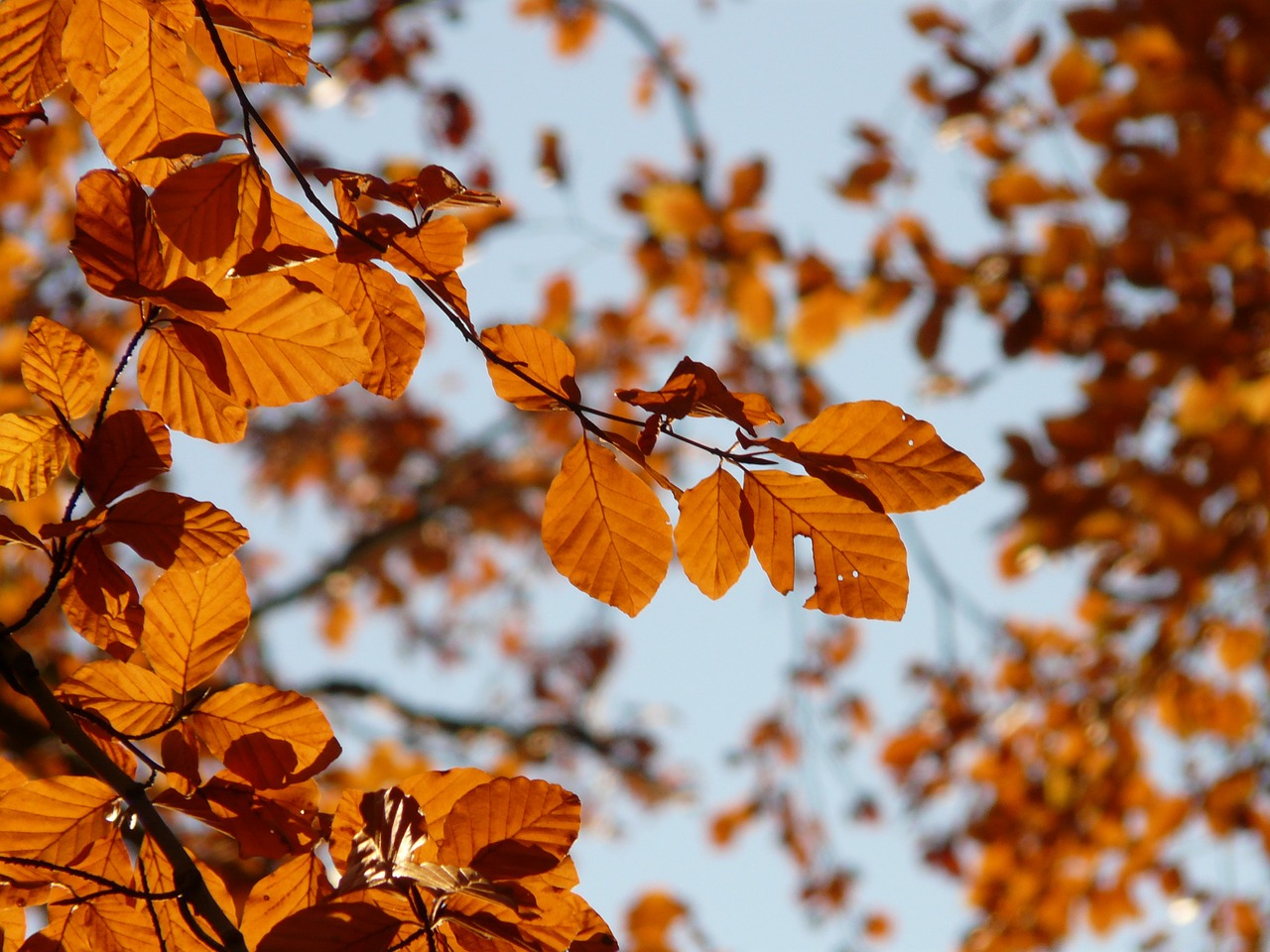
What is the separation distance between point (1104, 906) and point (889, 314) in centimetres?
232

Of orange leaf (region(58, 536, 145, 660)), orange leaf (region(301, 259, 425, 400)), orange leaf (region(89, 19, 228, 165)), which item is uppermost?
orange leaf (region(89, 19, 228, 165))

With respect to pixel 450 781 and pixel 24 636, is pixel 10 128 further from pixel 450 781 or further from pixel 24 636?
pixel 24 636

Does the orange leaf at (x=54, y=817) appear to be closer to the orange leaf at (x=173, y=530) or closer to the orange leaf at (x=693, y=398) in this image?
the orange leaf at (x=173, y=530)

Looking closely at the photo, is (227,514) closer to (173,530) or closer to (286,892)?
Result: (173,530)

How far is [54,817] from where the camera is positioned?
0.55 meters

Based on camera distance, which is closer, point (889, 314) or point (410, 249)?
point (410, 249)

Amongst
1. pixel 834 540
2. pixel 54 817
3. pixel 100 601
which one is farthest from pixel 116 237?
pixel 834 540

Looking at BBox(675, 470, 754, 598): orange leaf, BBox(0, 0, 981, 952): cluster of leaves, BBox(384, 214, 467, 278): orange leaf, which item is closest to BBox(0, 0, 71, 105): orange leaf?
BBox(0, 0, 981, 952): cluster of leaves

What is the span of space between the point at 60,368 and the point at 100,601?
0.43 ft

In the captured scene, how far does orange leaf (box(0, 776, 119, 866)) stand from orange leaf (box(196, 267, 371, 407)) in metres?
0.23

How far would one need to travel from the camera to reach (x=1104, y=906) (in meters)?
3.48

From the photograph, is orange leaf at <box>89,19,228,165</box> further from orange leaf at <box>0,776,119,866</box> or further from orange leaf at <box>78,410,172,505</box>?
orange leaf at <box>0,776,119,866</box>

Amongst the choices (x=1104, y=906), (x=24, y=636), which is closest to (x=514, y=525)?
(x=24, y=636)

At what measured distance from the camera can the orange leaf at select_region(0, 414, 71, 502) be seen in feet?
1.88
